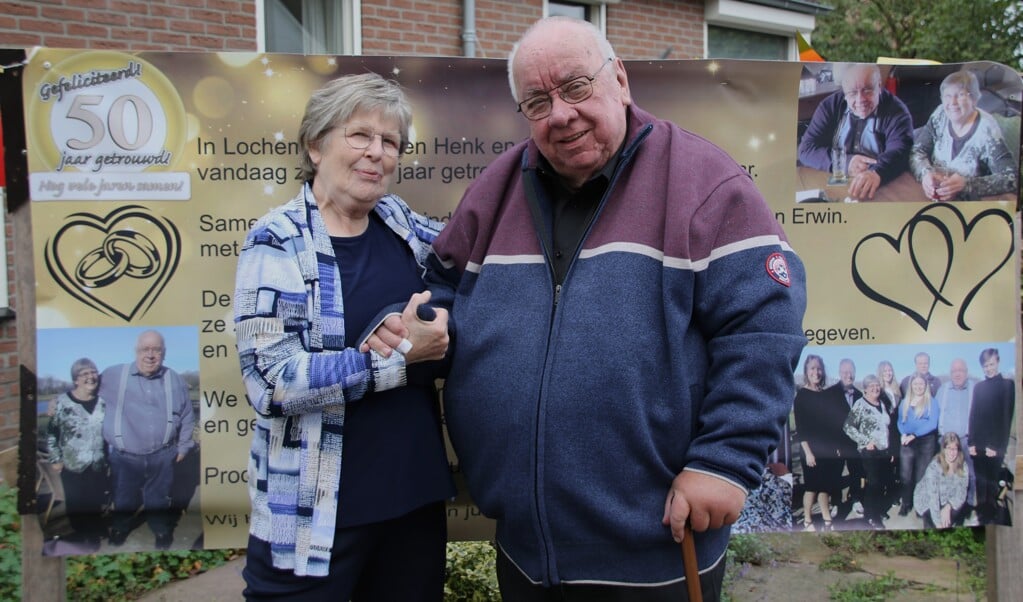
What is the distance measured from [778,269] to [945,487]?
62.6 inches

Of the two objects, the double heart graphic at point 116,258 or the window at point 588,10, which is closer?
the double heart graphic at point 116,258

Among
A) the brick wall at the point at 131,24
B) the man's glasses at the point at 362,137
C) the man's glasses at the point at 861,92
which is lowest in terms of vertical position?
the man's glasses at the point at 362,137

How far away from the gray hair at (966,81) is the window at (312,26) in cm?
395

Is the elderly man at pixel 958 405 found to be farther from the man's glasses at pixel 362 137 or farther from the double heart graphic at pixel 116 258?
the double heart graphic at pixel 116 258

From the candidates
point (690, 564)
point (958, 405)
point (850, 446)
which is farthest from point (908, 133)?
point (690, 564)

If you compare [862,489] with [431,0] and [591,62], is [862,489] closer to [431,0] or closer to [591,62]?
[591,62]

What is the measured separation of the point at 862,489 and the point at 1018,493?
579 millimetres

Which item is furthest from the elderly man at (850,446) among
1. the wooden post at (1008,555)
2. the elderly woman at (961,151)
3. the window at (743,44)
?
the window at (743,44)

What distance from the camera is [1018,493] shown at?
2691 millimetres

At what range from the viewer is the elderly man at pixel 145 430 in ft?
8.25

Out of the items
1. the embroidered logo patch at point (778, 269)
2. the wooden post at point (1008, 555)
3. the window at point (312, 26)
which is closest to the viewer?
the embroidered logo patch at point (778, 269)

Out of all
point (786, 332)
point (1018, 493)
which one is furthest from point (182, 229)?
point (1018, 493)

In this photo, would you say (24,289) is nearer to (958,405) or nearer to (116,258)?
(116,258)

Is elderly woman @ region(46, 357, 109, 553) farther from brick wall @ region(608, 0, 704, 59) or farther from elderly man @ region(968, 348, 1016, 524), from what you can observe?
brick wall @ region(608, 0, 704, 59)
